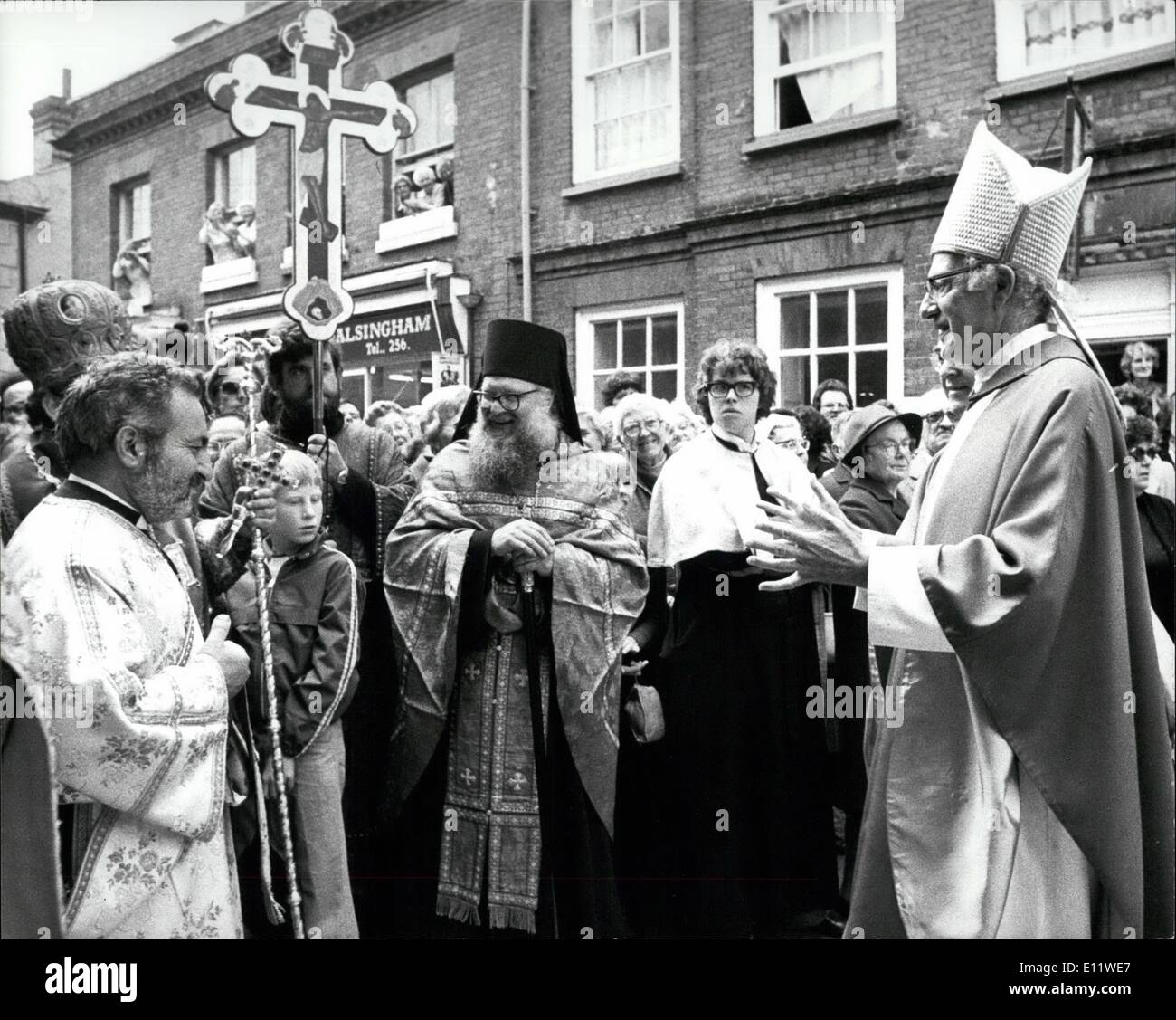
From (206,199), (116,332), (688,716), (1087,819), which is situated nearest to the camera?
(1087,819)

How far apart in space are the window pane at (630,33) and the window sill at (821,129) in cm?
54

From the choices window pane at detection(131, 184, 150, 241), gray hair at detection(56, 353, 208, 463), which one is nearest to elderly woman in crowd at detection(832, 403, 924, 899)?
gray hair at detection(56, 353, 208, 463)

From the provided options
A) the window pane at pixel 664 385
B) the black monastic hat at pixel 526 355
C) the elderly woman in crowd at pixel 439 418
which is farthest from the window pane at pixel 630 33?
the black monastic hat at pixel 526 355

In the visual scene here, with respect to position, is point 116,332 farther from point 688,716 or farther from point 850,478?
point 850,478

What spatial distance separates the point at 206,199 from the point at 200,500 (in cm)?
131

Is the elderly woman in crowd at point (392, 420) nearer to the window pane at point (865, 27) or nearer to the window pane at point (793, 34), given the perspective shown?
the window pane at point (793, 34)

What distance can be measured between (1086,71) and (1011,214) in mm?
1942

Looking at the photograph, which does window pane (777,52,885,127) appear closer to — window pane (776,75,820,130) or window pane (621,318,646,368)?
window pane (776,75,820,130)

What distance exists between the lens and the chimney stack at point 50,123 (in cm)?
307

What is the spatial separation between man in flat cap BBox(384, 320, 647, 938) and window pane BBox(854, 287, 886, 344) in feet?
5.05

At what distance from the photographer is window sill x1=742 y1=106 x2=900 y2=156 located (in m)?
3.95

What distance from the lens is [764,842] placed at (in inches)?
146
